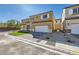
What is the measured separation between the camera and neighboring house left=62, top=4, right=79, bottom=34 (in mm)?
4340

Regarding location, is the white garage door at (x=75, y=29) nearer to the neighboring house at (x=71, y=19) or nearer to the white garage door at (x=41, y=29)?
the neighboring house at (x=71, y=19)

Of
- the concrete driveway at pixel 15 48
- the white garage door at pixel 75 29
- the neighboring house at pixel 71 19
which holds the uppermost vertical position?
the neighboring house at pixel 71 19

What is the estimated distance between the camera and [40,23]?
463 centimetres

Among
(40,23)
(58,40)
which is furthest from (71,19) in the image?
(40,23)

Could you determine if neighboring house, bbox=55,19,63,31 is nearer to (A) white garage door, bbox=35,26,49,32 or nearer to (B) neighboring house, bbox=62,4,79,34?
(B) neighboring house, bbox=62,4,79,34

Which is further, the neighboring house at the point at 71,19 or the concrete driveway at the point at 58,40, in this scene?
the neighboring house at the point at 71,19

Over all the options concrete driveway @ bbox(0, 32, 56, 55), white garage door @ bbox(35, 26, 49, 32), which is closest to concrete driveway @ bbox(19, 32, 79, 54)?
white garage door @ bbox(35, 26, 49, 32)

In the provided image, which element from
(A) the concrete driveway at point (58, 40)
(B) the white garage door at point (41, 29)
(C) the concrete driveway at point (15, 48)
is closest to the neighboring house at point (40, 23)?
(B) the white garage door at point (41, 29)

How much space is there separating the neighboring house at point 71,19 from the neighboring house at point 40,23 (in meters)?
0.37

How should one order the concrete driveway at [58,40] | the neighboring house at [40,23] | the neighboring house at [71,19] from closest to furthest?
the concrete driveway at [58,40] < the neighboring house at [71,19] < the neighboring house at [40,23]

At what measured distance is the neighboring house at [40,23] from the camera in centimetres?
446

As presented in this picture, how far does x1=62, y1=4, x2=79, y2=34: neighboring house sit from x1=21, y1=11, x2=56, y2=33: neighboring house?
0.37 meters
